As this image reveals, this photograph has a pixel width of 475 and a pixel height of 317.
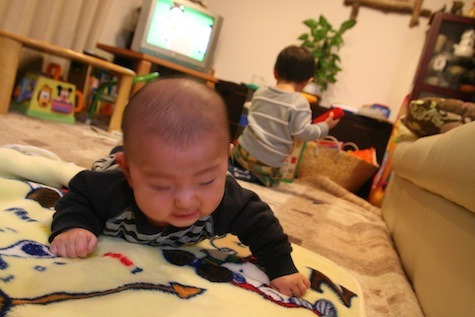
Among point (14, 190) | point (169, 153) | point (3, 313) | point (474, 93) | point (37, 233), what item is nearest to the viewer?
point (3, 313)

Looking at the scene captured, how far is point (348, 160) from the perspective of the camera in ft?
8.58

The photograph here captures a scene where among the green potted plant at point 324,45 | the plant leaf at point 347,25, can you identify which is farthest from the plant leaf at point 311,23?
the plant leaf at point 347,25

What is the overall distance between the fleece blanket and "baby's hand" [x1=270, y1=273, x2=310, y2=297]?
0.02 meters

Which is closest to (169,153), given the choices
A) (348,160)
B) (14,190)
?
(14,190)

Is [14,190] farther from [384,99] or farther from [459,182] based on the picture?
[384,99]

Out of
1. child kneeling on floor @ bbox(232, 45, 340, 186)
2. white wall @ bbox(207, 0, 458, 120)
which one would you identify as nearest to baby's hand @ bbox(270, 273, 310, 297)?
child kneeling on floor @ bbox(232, 45, 340, 186)

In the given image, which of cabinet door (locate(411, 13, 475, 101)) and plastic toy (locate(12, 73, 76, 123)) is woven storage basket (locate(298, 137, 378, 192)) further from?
plastic toy (locate(12, 73, 76, 123))

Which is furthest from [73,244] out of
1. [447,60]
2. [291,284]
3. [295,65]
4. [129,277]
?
[447,60]

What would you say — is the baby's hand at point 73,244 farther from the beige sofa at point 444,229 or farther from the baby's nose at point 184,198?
the beige sofa at point 444,229

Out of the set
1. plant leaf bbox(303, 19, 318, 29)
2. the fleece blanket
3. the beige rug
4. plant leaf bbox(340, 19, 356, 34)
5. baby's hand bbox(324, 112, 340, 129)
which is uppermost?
plant leaf bbox(340, 19, 356, 34)

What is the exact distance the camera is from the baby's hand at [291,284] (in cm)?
66

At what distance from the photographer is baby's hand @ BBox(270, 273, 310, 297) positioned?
2.16 ft

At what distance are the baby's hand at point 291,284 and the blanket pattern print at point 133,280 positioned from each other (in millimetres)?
17

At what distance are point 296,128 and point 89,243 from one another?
1383 mm
